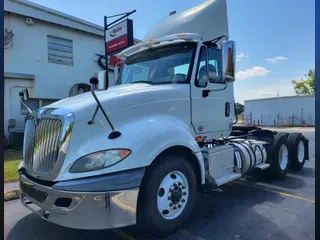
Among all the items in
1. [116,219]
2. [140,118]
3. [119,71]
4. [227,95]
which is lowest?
[116,219]

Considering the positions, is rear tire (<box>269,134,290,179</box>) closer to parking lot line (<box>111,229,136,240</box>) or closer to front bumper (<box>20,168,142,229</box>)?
parking lot line (<box>111,229,136,240</box>)

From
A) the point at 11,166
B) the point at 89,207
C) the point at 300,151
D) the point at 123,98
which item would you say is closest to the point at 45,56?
the point at 11,166

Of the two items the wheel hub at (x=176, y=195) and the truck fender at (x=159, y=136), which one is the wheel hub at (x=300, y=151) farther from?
the wheel hub at (x=176, y=195)

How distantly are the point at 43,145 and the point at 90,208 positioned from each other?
0.96 metres

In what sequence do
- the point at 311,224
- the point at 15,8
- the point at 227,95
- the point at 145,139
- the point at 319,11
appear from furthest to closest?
the point at 15,8, the point at 227,95, the point at 311,224, the point at 145,139, the point at 319,11

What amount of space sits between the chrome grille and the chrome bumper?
272mm

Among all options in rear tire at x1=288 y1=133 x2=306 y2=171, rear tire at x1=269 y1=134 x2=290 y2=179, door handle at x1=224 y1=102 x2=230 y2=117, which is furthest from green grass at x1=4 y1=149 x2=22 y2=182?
rear tire at x1=288 y1=133 x2=306 y2=171

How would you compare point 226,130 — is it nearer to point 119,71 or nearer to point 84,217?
point 119,71

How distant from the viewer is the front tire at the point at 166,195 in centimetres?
306

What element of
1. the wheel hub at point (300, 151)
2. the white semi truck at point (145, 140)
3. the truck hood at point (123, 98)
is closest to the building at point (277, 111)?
the wheel hub at point (300, 151)

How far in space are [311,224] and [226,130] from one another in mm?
1939

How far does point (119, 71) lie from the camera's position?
5.36m

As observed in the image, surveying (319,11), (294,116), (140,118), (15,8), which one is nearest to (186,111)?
(140,118)

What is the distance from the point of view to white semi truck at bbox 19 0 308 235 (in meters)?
2.78
